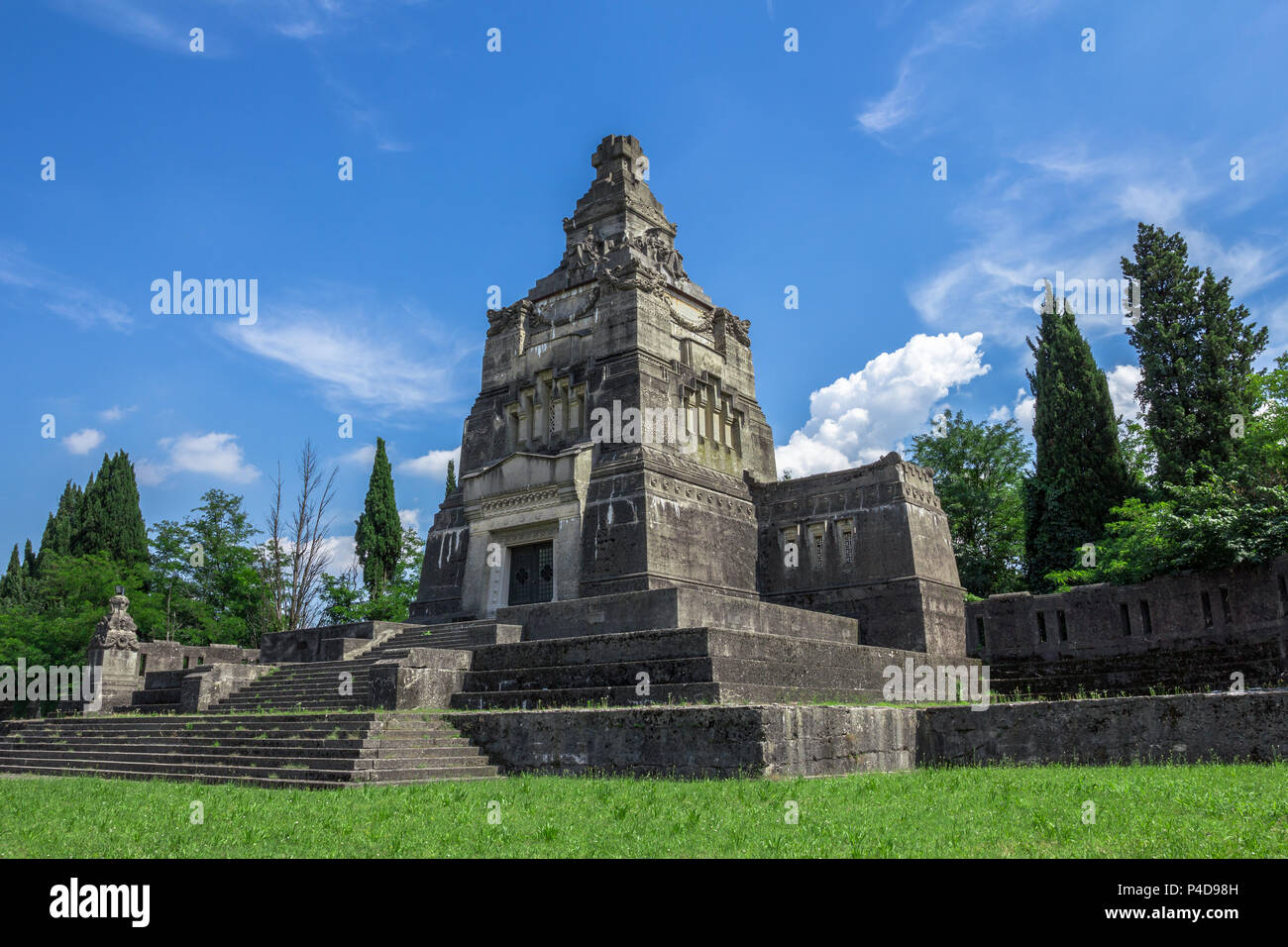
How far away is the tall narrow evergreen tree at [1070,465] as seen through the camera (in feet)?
105

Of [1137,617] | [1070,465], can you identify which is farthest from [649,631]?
[1070,465]

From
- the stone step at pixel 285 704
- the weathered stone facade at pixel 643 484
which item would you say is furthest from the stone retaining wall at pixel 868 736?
the weathered stone facade at pixel 643 484

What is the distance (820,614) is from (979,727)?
8239 millimetres

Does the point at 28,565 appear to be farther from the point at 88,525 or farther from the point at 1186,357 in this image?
the point at 1186,357

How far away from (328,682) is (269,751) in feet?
17.2

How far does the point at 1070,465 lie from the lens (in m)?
32.5

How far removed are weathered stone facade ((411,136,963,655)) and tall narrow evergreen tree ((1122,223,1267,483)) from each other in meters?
8.10

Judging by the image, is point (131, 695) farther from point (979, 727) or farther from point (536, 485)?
point (979, 727)

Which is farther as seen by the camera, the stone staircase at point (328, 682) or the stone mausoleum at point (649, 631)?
the stone staircase at point (328, 682)

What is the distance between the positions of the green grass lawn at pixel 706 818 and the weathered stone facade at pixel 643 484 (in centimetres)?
1187

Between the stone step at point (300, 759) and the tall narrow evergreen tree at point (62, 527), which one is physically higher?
the tall narrow evergreen tree at point (62, 527)

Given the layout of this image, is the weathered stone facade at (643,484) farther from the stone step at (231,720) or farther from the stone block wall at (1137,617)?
the stone step at (231,720)
